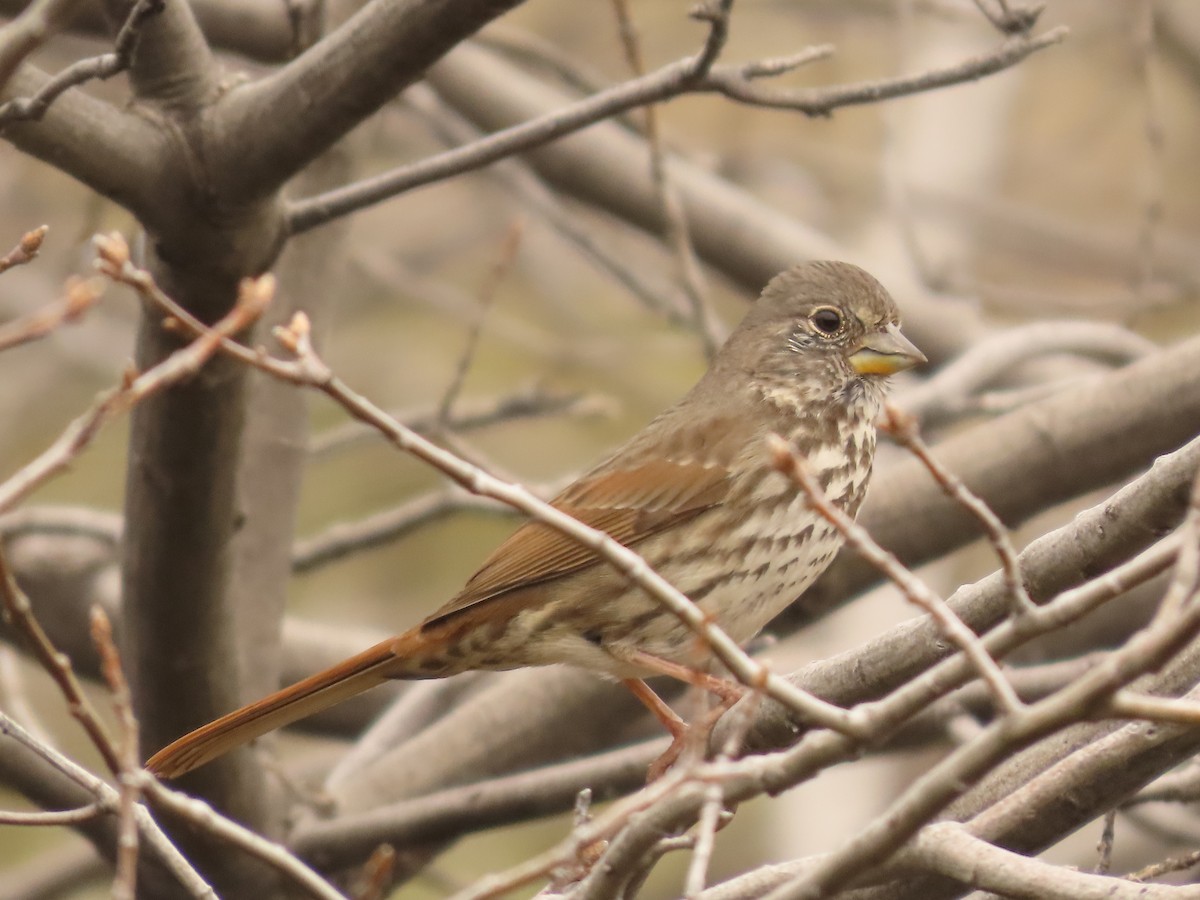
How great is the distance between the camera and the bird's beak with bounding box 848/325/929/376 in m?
4.48

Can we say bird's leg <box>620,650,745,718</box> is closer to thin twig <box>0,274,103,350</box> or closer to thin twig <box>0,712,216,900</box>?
thin twig <box>0,712,216,900</box>

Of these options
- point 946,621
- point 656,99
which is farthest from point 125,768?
point 656,99

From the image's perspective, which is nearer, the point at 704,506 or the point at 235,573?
the point at 235,573

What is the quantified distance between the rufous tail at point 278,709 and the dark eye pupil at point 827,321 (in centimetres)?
149

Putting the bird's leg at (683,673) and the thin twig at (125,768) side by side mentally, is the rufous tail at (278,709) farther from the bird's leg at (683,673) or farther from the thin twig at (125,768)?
the thin twig at (125,768)

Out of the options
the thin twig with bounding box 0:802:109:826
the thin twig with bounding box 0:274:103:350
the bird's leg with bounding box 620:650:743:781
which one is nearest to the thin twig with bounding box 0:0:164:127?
the thin twig with bounding box 0:274:103:350

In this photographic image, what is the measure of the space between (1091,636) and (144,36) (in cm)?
326

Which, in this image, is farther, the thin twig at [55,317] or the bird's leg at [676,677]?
the bird's leg at [676,677]

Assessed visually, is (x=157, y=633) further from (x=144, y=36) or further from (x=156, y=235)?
(x=144, y=36)

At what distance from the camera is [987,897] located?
270cm

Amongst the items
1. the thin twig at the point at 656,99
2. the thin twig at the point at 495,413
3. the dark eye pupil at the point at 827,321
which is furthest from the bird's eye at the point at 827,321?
the thin twig at the point at 656,99

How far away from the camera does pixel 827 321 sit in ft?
15.1

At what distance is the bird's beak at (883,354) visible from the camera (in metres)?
4.48

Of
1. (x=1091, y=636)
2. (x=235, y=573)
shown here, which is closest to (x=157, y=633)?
(x=235, y=573)
